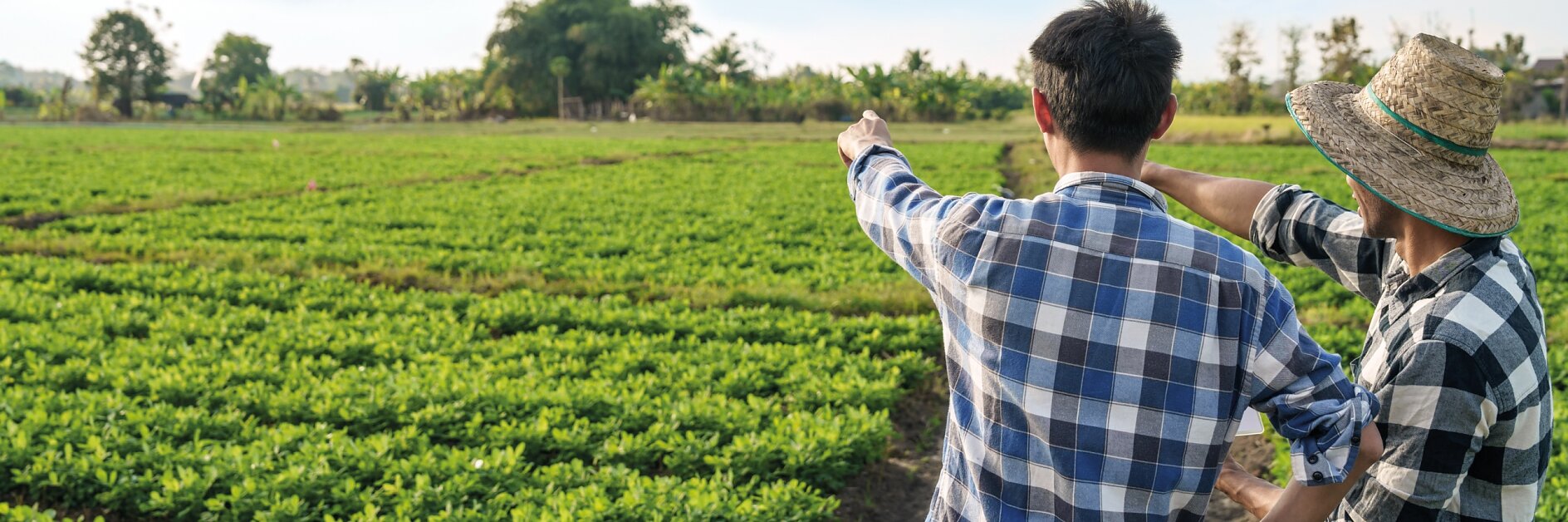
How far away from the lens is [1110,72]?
1.84 metres

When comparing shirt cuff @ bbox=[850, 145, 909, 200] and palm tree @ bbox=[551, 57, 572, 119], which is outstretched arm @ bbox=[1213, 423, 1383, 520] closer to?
shirt cuff @ bbox=[850, 145, 909, 200]

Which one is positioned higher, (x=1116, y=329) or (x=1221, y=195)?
(x=1221, y=195)

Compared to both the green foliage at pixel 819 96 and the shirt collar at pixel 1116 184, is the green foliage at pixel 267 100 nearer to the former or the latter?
the green foliage at pixel 819 96

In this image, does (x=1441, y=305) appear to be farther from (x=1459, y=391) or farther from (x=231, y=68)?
(x=231, y=68)

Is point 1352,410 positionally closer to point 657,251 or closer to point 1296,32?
point 657,251

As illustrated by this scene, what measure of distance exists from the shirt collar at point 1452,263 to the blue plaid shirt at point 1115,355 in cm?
38

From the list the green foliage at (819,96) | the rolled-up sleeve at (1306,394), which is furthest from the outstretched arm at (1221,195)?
the green foliage at (819,96)

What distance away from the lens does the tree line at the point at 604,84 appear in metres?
61.9

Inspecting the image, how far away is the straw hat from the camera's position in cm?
196

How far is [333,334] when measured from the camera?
25.8 ft

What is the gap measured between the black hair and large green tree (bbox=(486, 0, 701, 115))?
2981 inches

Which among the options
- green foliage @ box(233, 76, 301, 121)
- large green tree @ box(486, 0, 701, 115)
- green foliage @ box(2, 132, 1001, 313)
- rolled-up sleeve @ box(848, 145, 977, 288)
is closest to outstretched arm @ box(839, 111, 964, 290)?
rolled-up sleeve @ box(848, 145, 977, 288)

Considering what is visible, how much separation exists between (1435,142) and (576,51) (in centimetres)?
7981

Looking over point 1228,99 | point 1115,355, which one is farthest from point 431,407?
point 1228,99
